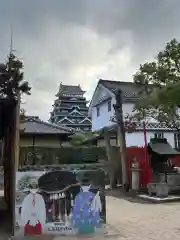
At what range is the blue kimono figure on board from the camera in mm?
5465

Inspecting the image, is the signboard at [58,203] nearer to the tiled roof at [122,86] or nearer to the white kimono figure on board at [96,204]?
the white kimono figure on board at [96,204]

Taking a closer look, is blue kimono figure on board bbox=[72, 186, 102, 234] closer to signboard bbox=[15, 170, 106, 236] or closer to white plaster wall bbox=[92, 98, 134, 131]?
signboard bbox=[15, 170, 106, 236]

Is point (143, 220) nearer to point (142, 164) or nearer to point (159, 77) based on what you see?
point (142, 164)

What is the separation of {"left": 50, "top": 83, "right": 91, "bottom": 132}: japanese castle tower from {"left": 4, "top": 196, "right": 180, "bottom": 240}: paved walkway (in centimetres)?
3726

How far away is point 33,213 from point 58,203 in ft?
1.42

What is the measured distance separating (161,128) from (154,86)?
1061cm

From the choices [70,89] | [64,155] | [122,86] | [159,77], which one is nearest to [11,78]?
[159,77]

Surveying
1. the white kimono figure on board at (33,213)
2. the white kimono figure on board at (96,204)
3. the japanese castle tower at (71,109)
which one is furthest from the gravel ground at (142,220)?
the japanese castle tower at (71,109)

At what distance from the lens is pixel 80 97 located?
Answer: 52.8m

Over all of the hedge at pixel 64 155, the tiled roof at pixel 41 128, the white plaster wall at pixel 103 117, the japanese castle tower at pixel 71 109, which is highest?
the japanese castle tower at pixel 71 109

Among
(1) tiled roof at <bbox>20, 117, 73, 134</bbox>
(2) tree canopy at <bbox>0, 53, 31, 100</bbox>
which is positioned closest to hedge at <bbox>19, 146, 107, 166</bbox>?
(1) tiled roof at <bbox>20, 117, 73, 134</bbox>

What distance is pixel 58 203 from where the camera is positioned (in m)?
5.45

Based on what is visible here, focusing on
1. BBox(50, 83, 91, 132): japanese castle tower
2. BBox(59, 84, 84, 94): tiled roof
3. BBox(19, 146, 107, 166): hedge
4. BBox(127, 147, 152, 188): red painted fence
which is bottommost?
BBox(127, 147, 152, 188): red painted fence

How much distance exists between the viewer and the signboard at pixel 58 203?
5332 mm
